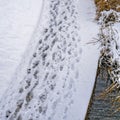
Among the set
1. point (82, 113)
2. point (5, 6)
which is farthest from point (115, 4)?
point (5, 6)

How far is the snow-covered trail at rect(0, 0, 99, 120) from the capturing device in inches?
151

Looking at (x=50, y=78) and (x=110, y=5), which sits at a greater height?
(x=110, y=5)

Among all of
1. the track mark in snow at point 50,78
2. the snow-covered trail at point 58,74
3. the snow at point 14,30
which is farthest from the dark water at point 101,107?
the snow at point 14,30

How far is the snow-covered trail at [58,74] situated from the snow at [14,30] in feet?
0.63

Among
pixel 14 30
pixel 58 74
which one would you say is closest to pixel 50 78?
pixel 58 74

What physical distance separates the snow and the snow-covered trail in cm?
19

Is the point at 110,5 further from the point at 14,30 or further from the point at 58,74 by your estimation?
the point at 14,30

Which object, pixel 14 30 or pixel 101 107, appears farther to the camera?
pixel 14 30

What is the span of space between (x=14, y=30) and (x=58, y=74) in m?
1.49

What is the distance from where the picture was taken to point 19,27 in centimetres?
558

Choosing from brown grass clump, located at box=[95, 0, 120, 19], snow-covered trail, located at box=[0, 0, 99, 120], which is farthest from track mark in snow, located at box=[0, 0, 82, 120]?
brown grass clump, located at box=[95, 0, 120, 19]

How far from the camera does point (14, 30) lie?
5.48m

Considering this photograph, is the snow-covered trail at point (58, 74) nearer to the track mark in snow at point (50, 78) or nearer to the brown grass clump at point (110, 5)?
the track mark in snow at point (50, 78)

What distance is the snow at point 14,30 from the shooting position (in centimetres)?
454
